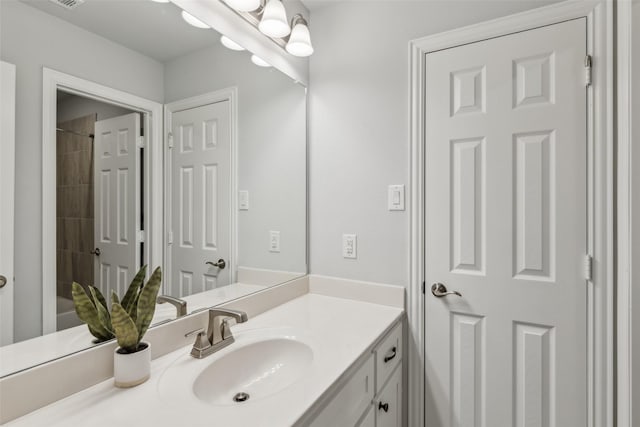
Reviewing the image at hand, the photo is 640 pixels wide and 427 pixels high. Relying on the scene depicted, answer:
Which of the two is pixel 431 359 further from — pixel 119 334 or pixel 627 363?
pixel 119 334

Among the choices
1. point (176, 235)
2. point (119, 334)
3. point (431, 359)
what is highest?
point (176, 235)

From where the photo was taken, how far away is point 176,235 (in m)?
1.13

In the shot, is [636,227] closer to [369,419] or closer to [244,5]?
[369,419]

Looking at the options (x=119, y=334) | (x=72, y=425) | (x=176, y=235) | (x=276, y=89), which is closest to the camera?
(x=72, y=425)

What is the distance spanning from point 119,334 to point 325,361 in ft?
1.87

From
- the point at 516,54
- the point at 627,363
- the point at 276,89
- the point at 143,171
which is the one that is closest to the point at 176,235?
the point at 143,171

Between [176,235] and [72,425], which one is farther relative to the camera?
[176,235]

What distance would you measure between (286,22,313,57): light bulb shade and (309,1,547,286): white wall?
0.21 metres

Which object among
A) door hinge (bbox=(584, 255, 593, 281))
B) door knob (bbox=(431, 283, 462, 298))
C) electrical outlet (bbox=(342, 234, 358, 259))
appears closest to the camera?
door hinge (bbox=(584, 255, 593, 281))

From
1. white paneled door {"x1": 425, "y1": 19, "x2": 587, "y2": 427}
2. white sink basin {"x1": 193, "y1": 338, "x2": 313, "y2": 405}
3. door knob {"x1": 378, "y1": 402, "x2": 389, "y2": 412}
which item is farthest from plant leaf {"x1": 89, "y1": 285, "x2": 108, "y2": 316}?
white paneled door {"x1": 425, "y1": 19, "x2": 587, "y2": 427}

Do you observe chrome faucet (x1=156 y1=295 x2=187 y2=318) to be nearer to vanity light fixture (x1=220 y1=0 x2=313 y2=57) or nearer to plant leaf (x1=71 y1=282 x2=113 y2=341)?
plant leaf (x1=71 y1=282 x2=113 y2=341)

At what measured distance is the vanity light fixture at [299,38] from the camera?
1500 millimetres

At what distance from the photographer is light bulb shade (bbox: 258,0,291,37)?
135 cm

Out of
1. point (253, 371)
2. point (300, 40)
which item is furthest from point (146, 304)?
point (300, 40)
